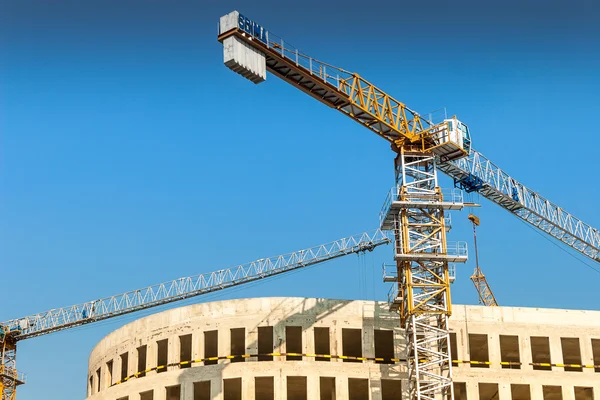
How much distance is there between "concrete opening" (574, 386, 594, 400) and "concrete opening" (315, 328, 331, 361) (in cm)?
1935

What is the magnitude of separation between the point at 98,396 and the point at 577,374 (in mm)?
38036

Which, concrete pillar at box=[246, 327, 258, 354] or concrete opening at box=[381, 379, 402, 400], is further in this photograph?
concrete pillar at box=[246, 327, 258, 354]

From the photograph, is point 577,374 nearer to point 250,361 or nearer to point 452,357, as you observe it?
point 452,357

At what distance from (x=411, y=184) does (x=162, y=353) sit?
23441 millimetres

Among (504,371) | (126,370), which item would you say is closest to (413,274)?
(504,371)

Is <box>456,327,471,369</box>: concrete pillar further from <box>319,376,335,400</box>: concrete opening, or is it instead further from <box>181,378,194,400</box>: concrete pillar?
<box>181,378,194,400</box>: concrete pillar

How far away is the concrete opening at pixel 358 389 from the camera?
7512 cm

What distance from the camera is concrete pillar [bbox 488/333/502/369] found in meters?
76.4

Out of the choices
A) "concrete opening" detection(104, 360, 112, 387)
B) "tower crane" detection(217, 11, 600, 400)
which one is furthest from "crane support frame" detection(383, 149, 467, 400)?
"concrete opening" detection(104, 360, 112, 387)

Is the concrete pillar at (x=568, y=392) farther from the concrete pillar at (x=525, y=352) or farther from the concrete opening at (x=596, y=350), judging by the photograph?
the concrete opening at (x=596, y=350)

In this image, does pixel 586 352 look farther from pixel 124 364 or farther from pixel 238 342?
pixel 124 364

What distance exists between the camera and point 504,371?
7612 centimetres

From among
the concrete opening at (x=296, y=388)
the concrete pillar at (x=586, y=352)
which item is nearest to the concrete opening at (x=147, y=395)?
the concrete opening at (x=296, y=388)

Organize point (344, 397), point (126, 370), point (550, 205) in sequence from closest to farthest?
point (344, 397) < point (126, 370) < point (550, 205)
